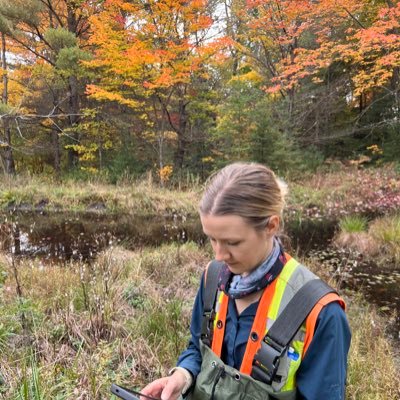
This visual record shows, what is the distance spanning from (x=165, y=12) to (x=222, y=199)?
11.9m

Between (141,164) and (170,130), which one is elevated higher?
(170,130)

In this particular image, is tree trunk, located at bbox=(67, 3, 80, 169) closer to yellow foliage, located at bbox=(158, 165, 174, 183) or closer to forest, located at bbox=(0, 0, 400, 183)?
forest, located at bbox=(0, 0, 400, 183)

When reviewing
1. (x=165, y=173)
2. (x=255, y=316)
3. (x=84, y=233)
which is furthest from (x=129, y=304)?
(x=165, y=173)

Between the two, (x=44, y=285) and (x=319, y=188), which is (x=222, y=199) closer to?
(x=44, y=285)

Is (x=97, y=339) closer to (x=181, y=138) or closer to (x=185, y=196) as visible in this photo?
(x=185, y=196)

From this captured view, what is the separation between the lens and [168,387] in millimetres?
1489

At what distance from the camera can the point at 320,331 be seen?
119 cm

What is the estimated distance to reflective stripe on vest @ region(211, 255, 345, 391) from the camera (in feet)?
3.98

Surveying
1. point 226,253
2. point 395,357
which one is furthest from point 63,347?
point 395,357

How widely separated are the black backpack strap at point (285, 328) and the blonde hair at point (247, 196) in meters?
0.28

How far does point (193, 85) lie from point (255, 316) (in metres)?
13.8

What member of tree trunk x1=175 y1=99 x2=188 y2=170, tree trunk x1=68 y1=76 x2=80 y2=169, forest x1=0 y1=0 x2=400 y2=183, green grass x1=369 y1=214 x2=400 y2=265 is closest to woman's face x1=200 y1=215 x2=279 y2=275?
green grass x1=369 y1=214 x2=400 y2=265

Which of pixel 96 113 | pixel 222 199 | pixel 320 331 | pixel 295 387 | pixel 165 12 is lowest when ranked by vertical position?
pixel 295 387

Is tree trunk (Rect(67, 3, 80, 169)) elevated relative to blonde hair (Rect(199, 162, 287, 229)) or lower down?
elevated
